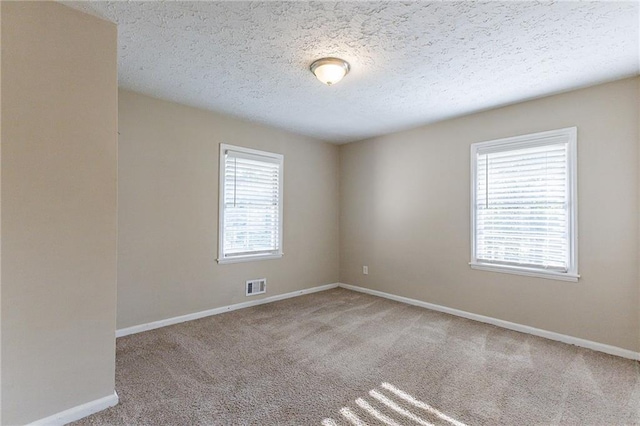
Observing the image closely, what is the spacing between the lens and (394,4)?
184 centimetres

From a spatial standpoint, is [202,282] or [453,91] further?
[202,282]

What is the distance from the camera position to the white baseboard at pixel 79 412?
5.85ft

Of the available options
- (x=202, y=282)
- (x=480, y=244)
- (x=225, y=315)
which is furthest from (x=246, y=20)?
(x=480, y=244)

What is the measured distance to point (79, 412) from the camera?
6.16ft

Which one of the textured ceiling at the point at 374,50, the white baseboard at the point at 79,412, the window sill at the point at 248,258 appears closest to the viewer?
the white baseboard at the point at 79,412

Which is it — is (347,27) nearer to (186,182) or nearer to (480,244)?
(186,182)

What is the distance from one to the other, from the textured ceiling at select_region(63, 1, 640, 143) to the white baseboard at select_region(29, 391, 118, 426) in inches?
96.2

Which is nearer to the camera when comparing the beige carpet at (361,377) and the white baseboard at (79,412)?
the white baseboard at (79,412)

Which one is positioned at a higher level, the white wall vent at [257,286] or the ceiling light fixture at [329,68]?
the ceiling light fixture at [329,68]

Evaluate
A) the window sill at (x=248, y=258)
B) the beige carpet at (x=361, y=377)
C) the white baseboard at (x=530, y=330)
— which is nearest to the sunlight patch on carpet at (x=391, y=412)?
the beige carpet at (x=361, y=377)

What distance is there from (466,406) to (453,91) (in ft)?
8.98

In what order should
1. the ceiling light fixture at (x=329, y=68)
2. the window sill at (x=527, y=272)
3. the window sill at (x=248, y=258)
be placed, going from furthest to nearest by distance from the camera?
1. the window sill at (x=248, y=258)
2. the window sill at (x=527, y=272)
3. the ceiling light fixture at (x=329, y=68)

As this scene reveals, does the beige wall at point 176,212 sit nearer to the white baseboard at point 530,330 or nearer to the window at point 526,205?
the white baseboard at point 530,330

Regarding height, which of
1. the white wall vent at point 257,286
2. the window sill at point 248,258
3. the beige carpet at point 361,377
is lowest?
the beige carpet at point 361,377
